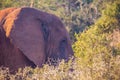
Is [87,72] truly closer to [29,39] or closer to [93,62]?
[93,62]

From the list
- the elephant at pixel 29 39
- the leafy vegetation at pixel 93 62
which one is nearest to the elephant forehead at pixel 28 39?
the elephant at pixel 29 39

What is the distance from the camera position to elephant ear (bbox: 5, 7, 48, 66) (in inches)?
277

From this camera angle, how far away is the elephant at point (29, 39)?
277 inches

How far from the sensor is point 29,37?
→ 7180 mm

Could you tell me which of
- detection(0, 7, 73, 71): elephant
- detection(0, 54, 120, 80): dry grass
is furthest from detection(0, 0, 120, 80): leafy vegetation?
detection(0, 7, 73, 71): elephant

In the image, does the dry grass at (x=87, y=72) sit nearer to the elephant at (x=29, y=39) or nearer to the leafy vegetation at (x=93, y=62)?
the leafy vegetation at (x=93, y=62)

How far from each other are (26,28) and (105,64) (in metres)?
2.49

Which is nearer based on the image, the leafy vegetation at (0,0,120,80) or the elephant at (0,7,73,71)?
the leafy vegetation at (0,0,120,80)

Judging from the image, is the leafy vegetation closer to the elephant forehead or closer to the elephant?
the elephant

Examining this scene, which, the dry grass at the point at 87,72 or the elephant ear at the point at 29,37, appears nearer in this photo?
the dry grass at the point at 87,72

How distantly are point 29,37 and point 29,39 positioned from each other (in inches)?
1.8

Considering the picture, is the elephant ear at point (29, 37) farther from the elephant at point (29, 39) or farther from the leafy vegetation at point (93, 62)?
the leafy vegetation at point (93, 62)

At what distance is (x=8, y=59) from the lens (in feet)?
23.2

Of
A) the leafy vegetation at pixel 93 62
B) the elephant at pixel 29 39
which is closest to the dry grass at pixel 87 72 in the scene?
the leafy vegetation at pixel 93 62
